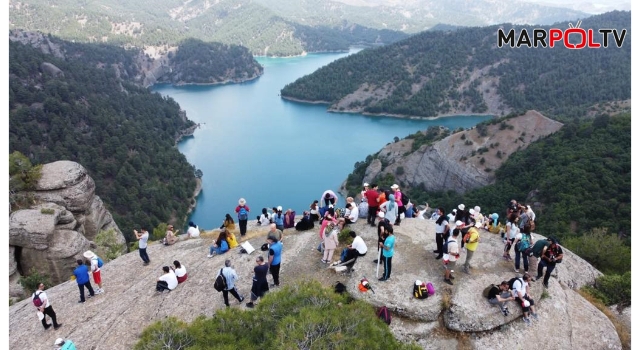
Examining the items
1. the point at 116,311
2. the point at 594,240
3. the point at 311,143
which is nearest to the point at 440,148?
the point at 594,240

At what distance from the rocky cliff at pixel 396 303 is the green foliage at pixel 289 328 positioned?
3.38 metres

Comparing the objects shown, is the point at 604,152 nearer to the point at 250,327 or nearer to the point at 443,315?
the point at 443,315

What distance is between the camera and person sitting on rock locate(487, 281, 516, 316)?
12.5 m

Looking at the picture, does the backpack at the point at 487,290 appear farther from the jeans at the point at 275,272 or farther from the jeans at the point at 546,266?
the jeans at the point at 275,272

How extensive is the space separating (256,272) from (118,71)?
187 m

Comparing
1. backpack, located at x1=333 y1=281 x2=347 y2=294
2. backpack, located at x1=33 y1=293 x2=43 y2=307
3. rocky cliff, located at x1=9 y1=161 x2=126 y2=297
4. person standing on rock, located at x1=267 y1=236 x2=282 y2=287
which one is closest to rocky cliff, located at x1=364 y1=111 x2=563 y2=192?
rocky cliff, located at x1=9 y1=161 x2=126 y2=297

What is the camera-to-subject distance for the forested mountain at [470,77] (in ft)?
420

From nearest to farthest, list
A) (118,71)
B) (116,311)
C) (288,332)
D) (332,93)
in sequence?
(288,332) < (116,311) < (332,93) < (118,71)

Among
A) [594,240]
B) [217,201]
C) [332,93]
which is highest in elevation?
[332,93]

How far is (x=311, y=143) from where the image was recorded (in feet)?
383

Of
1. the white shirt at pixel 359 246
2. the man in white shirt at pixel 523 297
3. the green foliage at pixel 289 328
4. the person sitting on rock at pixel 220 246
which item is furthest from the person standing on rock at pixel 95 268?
the man in white shirt at pixel 523 297

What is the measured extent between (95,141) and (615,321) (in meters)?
80.7

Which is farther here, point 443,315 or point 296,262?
point 296,262

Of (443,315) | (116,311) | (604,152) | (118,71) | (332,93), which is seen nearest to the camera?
(443,315)
